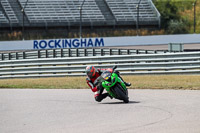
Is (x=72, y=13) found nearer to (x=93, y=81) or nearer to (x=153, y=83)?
(x=153, y=83)

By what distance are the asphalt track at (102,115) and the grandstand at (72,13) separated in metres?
42.2

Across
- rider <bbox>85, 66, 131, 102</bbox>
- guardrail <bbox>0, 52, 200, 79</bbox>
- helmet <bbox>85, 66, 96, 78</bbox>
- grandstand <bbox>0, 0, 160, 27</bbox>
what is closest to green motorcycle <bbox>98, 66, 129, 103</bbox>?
rider <bbox>85, 66, 131, 102</bbox>

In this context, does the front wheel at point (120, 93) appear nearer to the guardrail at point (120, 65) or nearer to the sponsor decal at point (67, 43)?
the guardrail at point (120, 65)

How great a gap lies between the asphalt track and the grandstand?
42214mm

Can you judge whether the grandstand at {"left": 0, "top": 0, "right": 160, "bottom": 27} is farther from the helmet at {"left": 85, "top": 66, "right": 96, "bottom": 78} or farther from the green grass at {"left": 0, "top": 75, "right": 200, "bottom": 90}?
the helmet at {"left": 85, "top": 66, "right": 96, "bottom": 78}

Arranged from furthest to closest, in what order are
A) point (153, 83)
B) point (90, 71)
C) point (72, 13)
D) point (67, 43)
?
point (72, 13) < point (67, 43) < point (153, 83) < point (90, 71)

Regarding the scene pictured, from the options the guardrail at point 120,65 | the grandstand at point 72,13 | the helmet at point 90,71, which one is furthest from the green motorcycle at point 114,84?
the grandstand at point 72,13

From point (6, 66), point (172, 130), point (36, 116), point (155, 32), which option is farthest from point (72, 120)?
point (155, 32)

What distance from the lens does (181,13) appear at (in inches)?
2606

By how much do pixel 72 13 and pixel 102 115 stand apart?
49994mm

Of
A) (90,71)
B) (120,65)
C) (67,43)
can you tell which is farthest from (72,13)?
(90,71)

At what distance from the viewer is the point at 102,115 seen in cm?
875

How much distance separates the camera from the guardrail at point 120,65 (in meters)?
19.0

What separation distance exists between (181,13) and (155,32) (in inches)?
481
